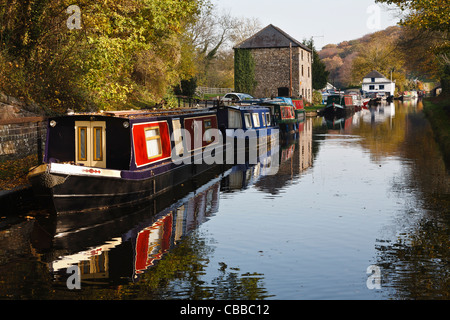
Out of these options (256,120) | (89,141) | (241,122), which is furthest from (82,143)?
(256,120)

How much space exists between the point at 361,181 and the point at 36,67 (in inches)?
481

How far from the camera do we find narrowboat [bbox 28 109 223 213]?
12414 millimetres

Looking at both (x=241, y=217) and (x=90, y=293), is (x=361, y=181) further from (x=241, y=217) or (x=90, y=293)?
(x=90, y=293)

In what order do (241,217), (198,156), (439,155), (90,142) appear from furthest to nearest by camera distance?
(439,155) → (198,156) → (90,142) → (241,217)

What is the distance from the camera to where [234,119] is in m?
26.0

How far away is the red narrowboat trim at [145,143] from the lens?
14511 millimetres

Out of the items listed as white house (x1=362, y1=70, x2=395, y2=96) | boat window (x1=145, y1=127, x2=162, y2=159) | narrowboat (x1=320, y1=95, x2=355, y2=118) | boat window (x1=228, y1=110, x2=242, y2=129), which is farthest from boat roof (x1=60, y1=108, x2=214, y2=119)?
white house (x1=362, y1=70, x2=395, y2=96)

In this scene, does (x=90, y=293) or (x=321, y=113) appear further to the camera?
(x=321, y=113)

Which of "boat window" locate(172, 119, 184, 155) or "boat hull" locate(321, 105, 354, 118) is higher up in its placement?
"boat hull" locate(321, 105, 354, 118)

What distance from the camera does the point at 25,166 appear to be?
16.3m

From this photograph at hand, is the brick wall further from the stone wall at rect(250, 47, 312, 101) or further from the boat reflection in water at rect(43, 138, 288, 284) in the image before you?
the stone wall at rect(250, 47, 312, 101)

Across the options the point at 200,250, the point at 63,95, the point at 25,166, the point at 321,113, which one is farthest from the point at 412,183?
Result: the point at 321,113

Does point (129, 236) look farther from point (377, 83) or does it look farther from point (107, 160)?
point (377, 83)

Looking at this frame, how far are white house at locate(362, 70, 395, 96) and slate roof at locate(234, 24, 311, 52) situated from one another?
7098 cm
